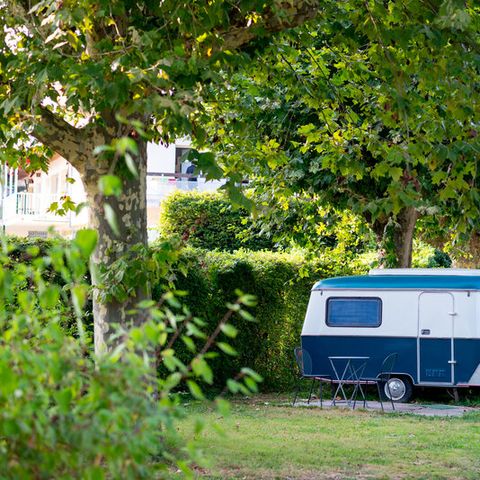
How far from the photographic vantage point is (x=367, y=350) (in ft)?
56.6

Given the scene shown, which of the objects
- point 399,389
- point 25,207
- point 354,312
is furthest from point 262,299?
point 25,207

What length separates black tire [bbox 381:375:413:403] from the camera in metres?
17.0

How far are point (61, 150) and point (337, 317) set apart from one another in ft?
32.1

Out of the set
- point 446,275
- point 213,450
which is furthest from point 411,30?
point 446,275

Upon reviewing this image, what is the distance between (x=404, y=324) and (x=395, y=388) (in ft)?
3.36

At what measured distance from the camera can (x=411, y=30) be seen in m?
8.56

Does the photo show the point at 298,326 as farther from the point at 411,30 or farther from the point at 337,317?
the point at 411,30

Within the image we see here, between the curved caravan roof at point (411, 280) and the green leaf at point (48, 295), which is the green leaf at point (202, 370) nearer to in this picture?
the green leaf at point (48, 295)

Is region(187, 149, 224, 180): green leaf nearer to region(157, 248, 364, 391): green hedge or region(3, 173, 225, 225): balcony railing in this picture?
region(157, 248, 364, 391): green hedge

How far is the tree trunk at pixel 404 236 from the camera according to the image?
18.2 m

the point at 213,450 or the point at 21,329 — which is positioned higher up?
the point at 21,329

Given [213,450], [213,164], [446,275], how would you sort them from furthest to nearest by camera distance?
1. [446,275]
2. [213,450]
3. [213,164]

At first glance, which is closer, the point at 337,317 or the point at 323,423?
the point at 323,423

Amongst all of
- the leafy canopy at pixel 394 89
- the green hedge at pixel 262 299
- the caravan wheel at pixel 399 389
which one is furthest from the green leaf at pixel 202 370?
the caravan wheel at pixel 399 389
